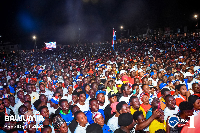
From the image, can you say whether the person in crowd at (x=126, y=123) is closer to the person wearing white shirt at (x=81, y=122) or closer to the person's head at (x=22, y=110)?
the person wearing white shirt at (x=81, y=122)

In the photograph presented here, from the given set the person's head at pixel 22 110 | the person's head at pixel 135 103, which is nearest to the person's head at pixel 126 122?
the person's head at pixel 135 103

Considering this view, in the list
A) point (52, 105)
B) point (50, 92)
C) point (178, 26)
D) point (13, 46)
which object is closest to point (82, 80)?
point (50, 92)

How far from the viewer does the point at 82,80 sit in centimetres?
744

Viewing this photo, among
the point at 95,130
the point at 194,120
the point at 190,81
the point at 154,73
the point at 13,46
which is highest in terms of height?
the point at 13,46

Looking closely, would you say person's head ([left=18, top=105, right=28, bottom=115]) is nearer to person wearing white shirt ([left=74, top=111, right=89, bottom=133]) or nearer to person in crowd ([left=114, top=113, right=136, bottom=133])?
person wearing white shirt ([left=74, top=111, right=89, bottom=133])

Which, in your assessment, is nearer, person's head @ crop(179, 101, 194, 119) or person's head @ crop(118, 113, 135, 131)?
person's head @ crop(179, 101, 194, 119)

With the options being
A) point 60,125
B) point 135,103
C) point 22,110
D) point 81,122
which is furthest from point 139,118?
point 22,110

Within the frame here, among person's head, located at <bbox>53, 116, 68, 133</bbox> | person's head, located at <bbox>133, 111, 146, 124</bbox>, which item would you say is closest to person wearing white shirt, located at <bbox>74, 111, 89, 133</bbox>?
person's head, located at <bbox>53, 116, 68, 133</bbox>

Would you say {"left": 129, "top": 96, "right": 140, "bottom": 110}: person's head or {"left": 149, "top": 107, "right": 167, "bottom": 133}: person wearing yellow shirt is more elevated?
{"left": 129, "top": 96, "right": 140, "bottom": 110}: person's head

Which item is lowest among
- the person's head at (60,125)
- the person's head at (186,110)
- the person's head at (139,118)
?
the person's head at (60,125)

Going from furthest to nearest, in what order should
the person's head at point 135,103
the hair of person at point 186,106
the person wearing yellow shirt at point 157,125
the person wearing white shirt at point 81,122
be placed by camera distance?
the person's head at point 135,103
the person wearing white shirt at point 81,122
the person wearing yellow shirt at point 157,125
the hair of person at point 186,106

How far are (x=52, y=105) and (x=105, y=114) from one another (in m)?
2.08

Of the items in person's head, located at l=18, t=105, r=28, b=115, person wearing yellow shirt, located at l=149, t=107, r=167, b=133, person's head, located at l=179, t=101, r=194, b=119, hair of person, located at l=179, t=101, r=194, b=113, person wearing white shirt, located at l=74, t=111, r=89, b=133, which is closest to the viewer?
person's head, located at l=179, t=101, r=194, b=119

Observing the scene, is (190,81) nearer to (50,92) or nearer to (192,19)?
(50,92)
